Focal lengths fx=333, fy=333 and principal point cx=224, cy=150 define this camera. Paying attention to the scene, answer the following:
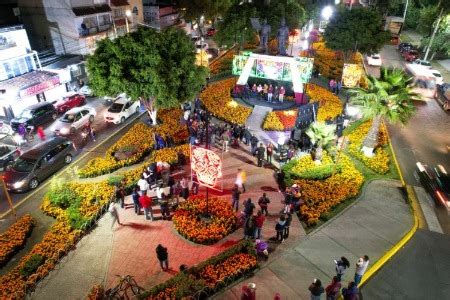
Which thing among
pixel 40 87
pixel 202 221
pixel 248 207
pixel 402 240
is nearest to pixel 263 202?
pixel 248 207

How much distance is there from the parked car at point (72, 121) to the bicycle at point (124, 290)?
17330mm

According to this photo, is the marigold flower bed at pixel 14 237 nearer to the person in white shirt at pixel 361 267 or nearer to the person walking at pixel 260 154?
the person walking at pixel 260 154

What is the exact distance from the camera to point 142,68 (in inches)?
851

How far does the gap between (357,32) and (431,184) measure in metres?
20.7

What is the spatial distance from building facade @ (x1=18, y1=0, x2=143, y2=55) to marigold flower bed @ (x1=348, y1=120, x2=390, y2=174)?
84.8 feet

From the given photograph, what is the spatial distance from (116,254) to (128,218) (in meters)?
2.32

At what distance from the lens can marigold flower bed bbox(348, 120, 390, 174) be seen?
20844mm

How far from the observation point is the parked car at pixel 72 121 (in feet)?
85.9

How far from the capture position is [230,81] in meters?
35.4

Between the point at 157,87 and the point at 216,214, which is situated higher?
the point at 157,87

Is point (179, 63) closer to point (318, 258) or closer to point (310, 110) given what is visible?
point (310, 110)

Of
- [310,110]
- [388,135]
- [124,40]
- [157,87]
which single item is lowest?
[388,135]

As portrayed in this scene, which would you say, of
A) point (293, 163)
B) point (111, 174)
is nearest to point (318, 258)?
point (293, 163)

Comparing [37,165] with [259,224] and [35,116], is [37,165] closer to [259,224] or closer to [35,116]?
[35,116]
